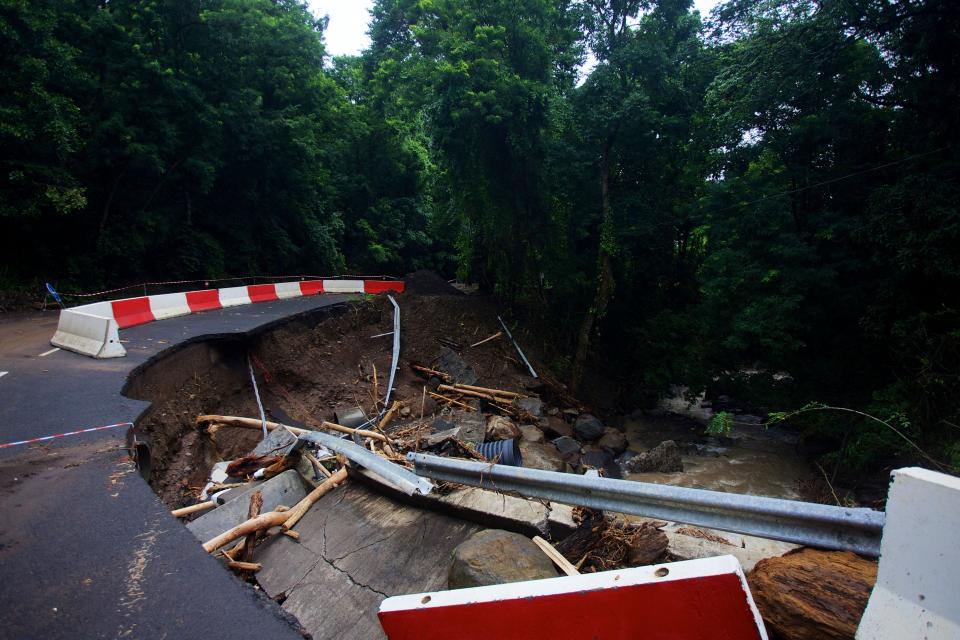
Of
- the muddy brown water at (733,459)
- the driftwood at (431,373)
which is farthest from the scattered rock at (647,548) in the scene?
the driftwood at (431,373)

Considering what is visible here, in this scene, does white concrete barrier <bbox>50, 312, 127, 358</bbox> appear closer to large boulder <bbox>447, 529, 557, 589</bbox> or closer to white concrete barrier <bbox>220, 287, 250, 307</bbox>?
white concrete barrier <bbox>220, 287, 250, 307</bbox>

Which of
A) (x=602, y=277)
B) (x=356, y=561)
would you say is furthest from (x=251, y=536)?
(x=602, y=277)

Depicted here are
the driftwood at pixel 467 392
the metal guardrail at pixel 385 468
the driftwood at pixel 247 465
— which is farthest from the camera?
the driftwood at pixel 467 392

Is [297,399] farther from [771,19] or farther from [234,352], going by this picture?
[771,19]

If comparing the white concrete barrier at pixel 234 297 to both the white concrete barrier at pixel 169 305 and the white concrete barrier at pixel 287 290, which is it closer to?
the white concrete barrier at pixel 169 305

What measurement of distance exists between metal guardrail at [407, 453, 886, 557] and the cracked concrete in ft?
2.17

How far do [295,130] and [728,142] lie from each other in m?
15.3

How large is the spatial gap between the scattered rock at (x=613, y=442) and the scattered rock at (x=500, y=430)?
4.35 m

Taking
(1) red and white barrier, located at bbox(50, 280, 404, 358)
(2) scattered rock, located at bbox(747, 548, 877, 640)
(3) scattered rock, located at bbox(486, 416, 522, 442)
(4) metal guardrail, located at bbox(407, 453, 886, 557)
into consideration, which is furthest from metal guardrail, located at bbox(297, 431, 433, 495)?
(1) red and white barrier, located at bbox(50, 280, 404, 358)

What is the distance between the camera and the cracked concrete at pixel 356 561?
3152mm

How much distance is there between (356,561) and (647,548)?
6.68ft

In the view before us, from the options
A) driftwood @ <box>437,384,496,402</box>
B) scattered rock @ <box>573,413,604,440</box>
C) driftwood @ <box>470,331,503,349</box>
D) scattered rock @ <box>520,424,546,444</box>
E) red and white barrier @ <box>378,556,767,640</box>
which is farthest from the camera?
driftwood @ <box>470,331,503,349</box>

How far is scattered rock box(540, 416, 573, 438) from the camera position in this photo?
1220 centimetres

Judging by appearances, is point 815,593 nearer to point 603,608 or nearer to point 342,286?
point 603,608
